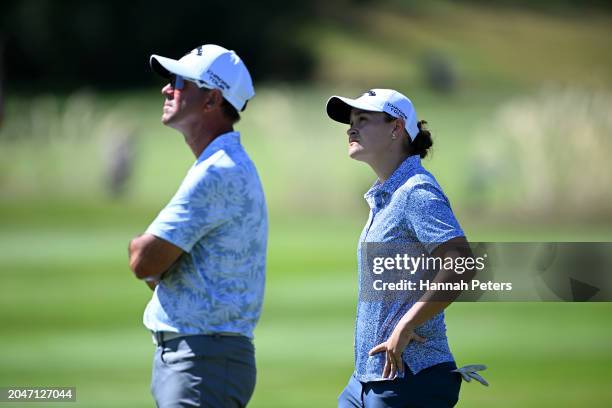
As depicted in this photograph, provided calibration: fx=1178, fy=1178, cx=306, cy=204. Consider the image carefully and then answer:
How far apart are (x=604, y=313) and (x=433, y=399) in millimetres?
10592

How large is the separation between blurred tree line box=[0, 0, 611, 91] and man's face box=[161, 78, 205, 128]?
34.8 meters

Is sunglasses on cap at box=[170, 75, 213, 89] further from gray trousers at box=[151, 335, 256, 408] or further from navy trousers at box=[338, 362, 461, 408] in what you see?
navy trousers at box=[338, 362, 461, 408]

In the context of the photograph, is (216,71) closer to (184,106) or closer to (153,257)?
(184,106)

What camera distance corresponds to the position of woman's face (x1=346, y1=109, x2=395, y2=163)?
440 cm

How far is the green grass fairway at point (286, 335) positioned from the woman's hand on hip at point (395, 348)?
4531 millimetres

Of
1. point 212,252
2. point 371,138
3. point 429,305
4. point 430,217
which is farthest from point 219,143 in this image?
point 429,305

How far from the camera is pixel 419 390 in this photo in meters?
4.15

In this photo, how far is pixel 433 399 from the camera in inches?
164

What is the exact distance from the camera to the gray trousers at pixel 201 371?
12.6ft

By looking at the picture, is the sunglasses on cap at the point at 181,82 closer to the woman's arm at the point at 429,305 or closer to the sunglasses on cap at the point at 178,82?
the sunglasses on cap at the point at 178,82

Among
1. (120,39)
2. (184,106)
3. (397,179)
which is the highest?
(120,39)

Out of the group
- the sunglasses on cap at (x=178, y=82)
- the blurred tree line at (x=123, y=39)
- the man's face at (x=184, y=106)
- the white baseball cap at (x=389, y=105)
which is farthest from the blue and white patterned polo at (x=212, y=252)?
the blurred tree line at (x=123, y=39)

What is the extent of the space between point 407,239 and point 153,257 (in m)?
0.92

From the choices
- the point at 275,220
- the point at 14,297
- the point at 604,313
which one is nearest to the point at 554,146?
the point at 275,220
